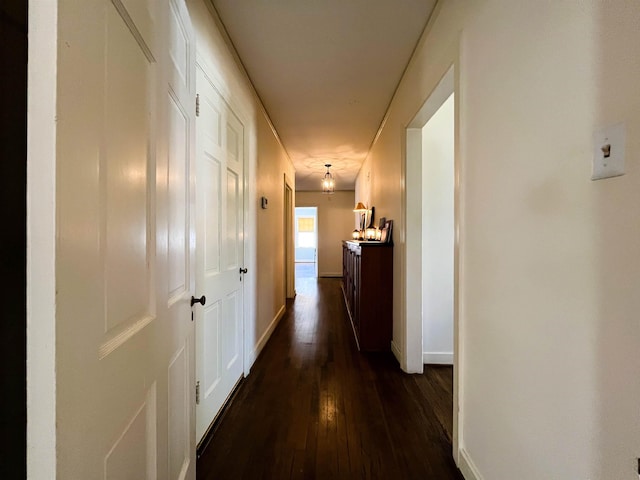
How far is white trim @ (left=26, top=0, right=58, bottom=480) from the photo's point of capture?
0.44 m

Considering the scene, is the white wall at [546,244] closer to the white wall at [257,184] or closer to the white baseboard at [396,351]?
the white baseboard at [396,351]

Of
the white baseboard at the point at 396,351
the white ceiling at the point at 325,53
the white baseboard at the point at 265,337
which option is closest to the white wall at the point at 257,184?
the white baseboard at the point at 265,337

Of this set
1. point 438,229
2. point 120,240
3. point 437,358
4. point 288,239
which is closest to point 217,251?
point 120,240

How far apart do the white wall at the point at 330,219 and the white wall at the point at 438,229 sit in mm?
5893

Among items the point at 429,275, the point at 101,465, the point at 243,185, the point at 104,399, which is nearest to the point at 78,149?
the point at 104,399

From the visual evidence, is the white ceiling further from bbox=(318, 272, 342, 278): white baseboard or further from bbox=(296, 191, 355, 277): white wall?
bbox=(318, 272, 342, 278): white baseboard

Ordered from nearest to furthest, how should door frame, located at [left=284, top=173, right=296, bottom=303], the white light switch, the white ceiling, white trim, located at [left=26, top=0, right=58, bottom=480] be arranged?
white trim, located at [left=26, top=0, right=58, bottom=480]
the white light switch
the white ceiling
door frame, located at [left=284, top=173, right=296, bottom=303]

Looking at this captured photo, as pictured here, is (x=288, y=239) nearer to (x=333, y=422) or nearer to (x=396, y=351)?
(x=396, y=351)

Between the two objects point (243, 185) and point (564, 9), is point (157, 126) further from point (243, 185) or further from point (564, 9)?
point (243, 185)

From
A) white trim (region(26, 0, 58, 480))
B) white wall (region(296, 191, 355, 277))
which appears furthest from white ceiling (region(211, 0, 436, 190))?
white wall (region(296, 191, 355, 277))

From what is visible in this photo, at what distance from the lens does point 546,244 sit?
0.92m

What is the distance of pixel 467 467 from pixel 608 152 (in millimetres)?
1460

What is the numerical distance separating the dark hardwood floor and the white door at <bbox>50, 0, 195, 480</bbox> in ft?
2.14

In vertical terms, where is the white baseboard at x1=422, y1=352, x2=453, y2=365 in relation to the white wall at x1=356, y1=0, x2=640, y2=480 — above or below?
below
